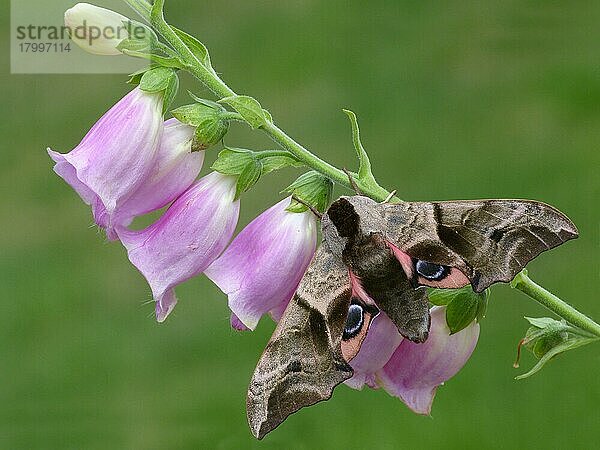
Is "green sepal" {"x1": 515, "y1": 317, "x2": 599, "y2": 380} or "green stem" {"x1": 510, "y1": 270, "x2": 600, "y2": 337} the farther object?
"green sepal" {"x1": 515, "y1": 317, "x2": 599, "y2": 380}

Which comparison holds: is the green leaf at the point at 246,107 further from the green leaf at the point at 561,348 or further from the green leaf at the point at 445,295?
the green leaf at the point at 561,348

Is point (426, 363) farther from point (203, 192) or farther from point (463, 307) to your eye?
point (203, 192)

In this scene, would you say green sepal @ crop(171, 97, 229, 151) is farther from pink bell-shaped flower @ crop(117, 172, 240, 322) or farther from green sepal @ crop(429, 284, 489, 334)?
green sepal @ crop(429, 284, 489, 334)

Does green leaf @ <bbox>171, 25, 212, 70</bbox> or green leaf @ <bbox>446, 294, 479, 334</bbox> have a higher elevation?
green leaf @ <bbox>171, 25, 212, 70</bbox>

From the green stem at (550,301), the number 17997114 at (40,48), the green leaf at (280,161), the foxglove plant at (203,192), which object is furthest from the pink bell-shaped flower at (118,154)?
the number 17997114 at (40,48)

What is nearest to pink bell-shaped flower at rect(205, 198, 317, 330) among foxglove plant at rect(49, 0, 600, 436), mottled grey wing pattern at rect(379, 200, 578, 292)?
foxglove plant at rect(49, 0, 600, 436)

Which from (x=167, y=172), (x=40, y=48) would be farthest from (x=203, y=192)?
(x=40, y=48)
